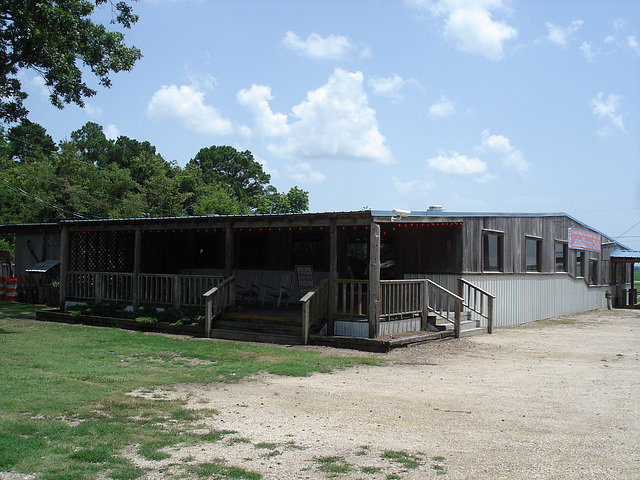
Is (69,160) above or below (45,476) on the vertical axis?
above

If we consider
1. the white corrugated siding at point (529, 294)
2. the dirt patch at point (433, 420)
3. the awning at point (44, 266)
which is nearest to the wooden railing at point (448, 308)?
the white corrugated siding at point (529, 294)

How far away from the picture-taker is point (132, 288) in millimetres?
14680

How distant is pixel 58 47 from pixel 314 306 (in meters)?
10.6

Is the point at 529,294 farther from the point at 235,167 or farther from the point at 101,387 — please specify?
the point at 235,167

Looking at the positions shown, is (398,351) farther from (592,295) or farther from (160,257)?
(592,295)

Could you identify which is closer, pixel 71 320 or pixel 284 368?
pixel 284 368

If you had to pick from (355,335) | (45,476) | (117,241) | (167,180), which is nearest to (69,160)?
(167,180)

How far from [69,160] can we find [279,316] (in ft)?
118

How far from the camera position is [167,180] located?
39.8 m

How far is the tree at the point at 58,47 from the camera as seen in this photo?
47.3ft

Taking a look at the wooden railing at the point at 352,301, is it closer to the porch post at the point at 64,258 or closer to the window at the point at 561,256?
the porch post at the point at 64,258

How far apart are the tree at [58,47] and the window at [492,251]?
11872mm

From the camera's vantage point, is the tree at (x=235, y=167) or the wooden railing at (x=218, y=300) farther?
the tree at (x=235, y=167)

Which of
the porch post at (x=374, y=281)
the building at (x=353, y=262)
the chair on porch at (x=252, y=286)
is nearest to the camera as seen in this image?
the porch post at (x=374, y=281)
